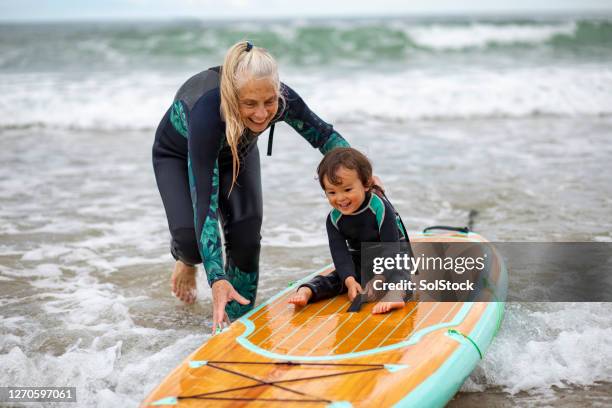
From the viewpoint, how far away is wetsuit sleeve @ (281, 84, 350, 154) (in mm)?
3445

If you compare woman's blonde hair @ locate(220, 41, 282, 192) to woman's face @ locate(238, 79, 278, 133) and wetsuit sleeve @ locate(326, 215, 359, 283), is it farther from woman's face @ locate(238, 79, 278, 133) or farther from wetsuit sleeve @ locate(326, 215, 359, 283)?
wetsuit sleeve @ locate(326, 215, 359, 283)

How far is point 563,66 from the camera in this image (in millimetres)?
15336

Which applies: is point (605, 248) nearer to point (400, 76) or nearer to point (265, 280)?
point (265, 280)

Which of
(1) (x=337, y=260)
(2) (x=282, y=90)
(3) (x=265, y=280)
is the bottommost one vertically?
(3) (x=265, y=280)

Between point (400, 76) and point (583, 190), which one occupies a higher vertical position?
point (400, 76)

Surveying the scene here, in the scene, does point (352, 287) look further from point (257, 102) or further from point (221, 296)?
point (257, 102)

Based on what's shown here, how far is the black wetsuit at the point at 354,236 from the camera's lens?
338 cm

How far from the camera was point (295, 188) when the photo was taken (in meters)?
6.91

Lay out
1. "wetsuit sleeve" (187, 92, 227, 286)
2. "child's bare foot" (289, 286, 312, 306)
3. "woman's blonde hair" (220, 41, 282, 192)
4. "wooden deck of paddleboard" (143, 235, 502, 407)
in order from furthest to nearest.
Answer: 1. "child's bare foot" (289, 286, 312, 306)
2. "wetsuit sleeve" (187, 92, 227, 286)
3. "woman's blonde hair" (220, 41, 282, 192)
4. "wooden deck of paddleboard" (143, 235, 502, 407)

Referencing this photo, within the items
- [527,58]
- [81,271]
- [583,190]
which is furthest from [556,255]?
[527,58]

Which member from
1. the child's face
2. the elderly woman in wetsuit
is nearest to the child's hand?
the child's face

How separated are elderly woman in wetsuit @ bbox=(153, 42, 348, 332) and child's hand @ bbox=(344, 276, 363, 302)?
509 mm

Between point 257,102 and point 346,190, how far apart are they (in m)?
0.62

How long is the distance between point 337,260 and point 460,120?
326 inches
